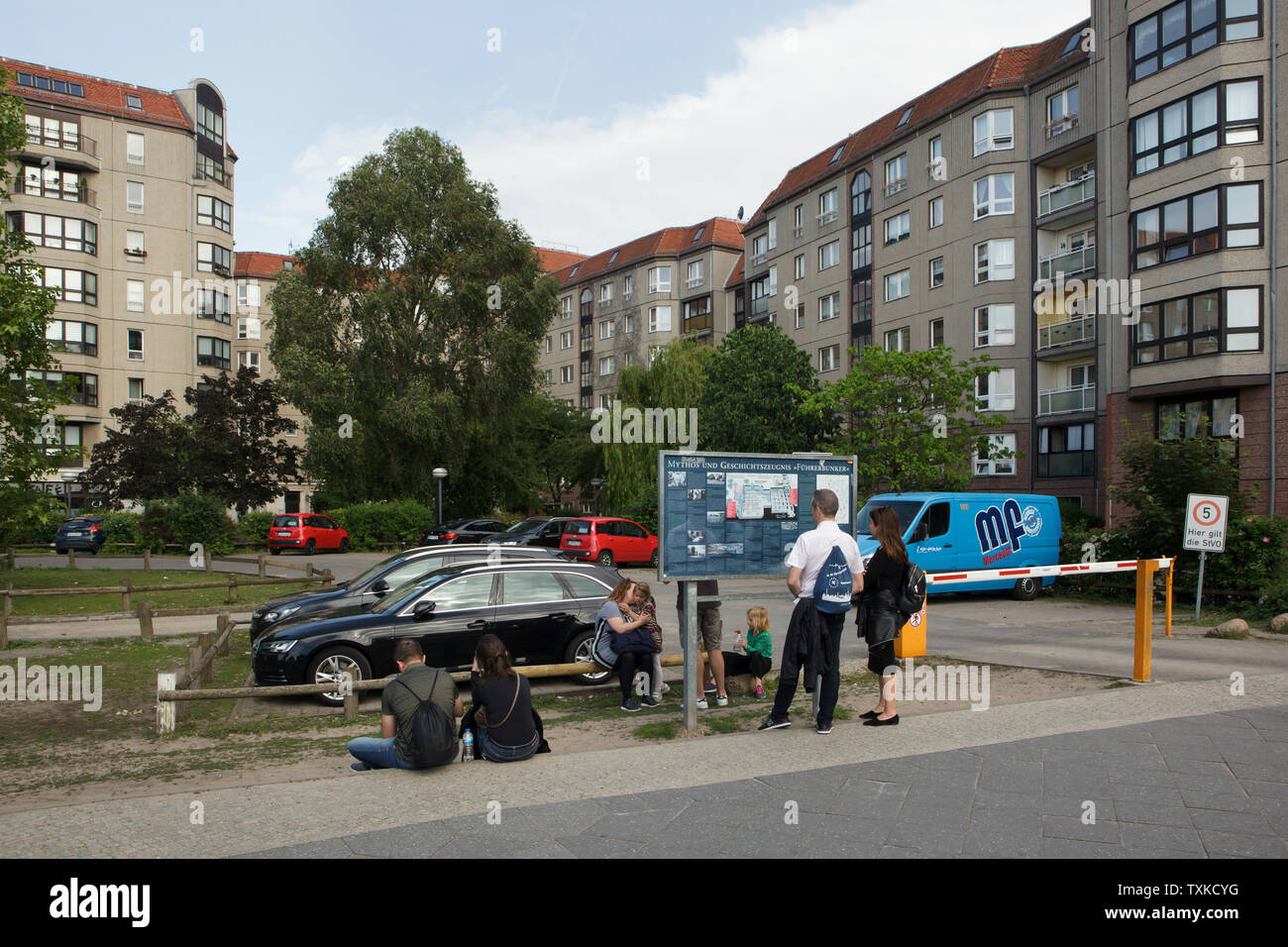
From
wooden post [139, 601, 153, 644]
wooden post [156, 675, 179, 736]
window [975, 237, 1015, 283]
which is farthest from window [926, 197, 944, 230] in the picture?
wooden post [156, 675, 179, 736]

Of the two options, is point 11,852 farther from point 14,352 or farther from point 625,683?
point 14,352

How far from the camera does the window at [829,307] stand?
45.3 m

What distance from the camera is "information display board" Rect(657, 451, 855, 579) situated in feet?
25.5

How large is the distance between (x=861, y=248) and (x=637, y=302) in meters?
25.6

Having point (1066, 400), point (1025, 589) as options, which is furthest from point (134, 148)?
point (1025, 589)

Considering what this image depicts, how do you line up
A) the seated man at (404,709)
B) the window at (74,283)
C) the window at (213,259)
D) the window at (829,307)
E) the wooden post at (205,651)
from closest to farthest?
1. the seated man at (404,709)
2. the wooden post at (205,651)
3. the window at (829,307)
4. the window at (74,283)
5. the window at (213,259)

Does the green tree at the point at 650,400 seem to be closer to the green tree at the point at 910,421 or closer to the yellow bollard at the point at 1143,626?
the green tree at the point at 910,421

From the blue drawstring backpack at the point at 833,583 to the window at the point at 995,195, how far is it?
32.6 m

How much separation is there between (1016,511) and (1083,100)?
1966 cm

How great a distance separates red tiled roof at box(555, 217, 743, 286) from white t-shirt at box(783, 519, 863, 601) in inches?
2163

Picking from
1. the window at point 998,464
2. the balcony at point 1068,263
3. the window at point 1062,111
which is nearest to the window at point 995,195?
the window at point 1062,111

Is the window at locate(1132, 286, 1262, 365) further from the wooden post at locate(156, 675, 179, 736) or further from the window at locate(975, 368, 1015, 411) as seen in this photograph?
the wooden post at locate(156, 675, 179, 736)

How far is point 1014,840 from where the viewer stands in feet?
16.0

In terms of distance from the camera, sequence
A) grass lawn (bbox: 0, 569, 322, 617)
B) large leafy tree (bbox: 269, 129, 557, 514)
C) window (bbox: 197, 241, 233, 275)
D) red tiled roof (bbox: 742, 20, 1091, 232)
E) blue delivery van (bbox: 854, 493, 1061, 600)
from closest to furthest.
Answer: grass lawn (bbox: 0, 569, 322, 617)
blue delivery van (bbox: 854, 493, 1061, 600)
red tiled roof (bbox: 742, 20, 1091, 232)
large leafy tree (bbox: 269, 129, 557, 514)
window (bbox: 197, 241, 233, 275)
